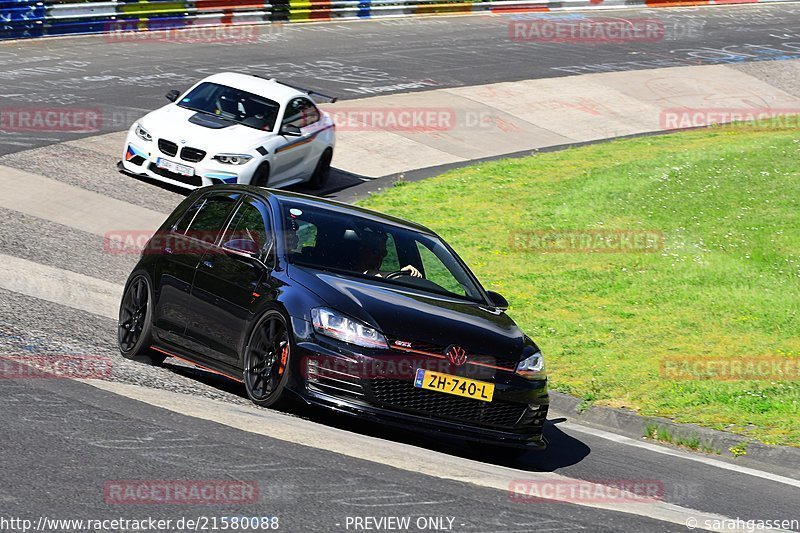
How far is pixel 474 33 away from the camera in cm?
3691

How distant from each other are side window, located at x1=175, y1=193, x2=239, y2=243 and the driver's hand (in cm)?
153

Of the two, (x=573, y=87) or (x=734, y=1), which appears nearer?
(x=573, y=87)

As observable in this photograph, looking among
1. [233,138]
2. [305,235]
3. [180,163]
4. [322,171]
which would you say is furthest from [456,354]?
[322,171]

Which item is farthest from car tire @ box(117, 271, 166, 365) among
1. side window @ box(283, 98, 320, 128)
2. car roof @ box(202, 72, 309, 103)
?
car roof @ box(202, 72, 309, 103)

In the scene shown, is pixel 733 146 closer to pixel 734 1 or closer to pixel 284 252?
pixel 284 252

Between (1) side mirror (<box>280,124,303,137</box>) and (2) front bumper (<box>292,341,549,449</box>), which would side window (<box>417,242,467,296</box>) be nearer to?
(2) front bumper (<box>292,341,549,449</box>)

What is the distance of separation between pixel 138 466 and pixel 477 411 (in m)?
2.70

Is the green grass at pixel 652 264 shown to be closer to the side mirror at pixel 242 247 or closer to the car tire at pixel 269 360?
the side mirror at pixel 242 247

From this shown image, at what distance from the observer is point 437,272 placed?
31.2 feet

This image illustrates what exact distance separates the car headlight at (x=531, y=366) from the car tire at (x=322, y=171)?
12089 millimetres

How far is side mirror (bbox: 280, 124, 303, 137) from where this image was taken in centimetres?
1917

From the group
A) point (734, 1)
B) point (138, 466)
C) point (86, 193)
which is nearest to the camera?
point (138, 466)

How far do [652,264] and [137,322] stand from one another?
7649mm

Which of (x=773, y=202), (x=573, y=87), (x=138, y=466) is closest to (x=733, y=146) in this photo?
(x=773, y=202)
